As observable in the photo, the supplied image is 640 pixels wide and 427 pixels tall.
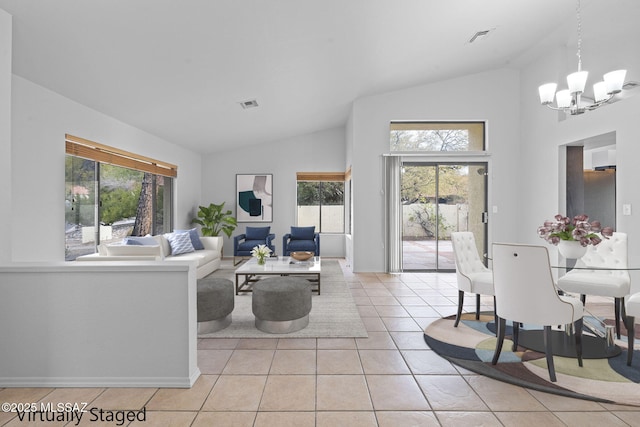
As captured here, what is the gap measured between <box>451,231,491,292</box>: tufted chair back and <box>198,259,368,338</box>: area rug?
1069 mm

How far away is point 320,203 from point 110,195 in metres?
4.43

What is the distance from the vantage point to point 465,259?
351 centimetres

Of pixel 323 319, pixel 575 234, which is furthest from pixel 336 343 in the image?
pixel 575 234

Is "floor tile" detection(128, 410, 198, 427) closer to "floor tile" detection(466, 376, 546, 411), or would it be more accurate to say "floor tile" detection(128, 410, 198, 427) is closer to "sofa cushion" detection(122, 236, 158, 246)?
"floor tile" detection(466, 376, 546, 411)

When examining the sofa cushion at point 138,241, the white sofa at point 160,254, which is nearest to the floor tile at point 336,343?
the white sofa at point 160,254

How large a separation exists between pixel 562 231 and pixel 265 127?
5.37 metres

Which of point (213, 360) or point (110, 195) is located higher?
point (110, 195)

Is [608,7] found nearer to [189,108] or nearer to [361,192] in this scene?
[361,192]

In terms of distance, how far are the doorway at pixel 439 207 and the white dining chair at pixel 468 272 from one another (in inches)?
102

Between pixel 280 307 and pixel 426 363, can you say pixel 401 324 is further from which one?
pixel 280 307

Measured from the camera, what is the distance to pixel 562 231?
109 inches

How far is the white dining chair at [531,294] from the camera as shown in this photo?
7.63 ft

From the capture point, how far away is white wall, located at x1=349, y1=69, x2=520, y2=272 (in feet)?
19.8

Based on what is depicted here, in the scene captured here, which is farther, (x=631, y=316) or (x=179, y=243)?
(x=179, y=243)
